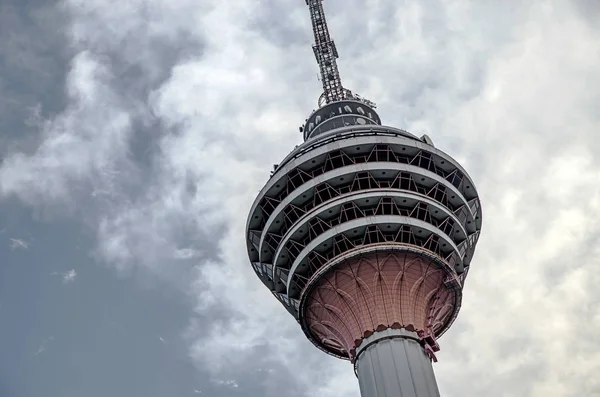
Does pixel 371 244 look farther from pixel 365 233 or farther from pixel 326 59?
pixel 326 59

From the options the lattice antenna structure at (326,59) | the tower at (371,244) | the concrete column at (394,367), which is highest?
the lattice antenna structure at (326,59)

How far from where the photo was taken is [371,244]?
46656 millimetres

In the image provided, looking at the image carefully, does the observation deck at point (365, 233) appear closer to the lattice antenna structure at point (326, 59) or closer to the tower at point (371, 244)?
the tower at point (371, 244)

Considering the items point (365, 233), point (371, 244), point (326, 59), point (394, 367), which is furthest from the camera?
point (326, 59)

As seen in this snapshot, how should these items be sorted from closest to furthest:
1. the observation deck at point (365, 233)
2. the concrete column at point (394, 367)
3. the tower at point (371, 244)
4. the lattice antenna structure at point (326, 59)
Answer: the concrete column at point (394, 367), the tower at point (371, 244), the observation deck at point (365, 233), the lattice antenna structure at point (326, 59)

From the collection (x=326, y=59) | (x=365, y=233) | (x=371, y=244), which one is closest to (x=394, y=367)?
(x=371, y=244)

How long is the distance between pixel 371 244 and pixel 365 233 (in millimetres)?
1005

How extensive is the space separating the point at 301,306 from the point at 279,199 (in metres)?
8.74

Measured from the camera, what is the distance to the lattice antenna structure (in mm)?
66250

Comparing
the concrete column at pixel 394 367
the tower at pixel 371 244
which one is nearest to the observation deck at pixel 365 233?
the tower at pixel 371 244

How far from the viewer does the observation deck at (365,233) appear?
150ft

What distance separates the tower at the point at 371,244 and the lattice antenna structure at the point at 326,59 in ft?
45.2

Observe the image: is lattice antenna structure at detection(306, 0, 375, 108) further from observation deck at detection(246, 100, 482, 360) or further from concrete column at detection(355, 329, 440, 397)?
concrete column at detection(355, 329, 440, 397)

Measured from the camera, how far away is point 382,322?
43750 millimetres
